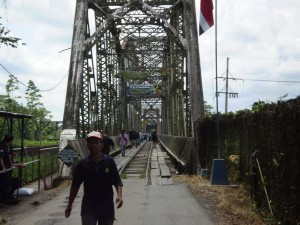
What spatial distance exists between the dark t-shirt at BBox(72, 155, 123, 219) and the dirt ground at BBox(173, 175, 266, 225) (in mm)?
3610

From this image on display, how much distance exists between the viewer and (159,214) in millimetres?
9273

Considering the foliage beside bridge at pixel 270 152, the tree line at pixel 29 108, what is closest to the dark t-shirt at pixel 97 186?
the foliage beside bridge at pixel 270 152

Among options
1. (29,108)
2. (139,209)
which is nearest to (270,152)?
(139,209)

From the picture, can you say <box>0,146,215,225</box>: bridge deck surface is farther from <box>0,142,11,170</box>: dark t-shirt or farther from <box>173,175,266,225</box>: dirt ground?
<box>0,142,11,170</box>: dark t-shirt

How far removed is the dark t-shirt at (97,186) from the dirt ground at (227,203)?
361cm

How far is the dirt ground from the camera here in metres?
8.62

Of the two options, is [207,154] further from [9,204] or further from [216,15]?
[9,204]

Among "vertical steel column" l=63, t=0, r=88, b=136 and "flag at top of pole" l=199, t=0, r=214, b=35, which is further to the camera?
"vertical steel column" l=63, t=0, r=88, b=136

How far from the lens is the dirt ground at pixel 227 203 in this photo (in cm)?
862

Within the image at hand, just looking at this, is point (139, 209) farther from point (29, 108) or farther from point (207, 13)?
point (29, 108)

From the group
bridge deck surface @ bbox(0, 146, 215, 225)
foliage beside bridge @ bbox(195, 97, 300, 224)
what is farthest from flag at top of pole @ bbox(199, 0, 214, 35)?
bridge deck surface @ bbox(0, 146, 215, 225)

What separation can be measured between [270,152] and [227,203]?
2060 millimetres

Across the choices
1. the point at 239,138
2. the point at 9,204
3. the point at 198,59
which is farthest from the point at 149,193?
the point at 198,59

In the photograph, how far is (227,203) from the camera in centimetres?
987
